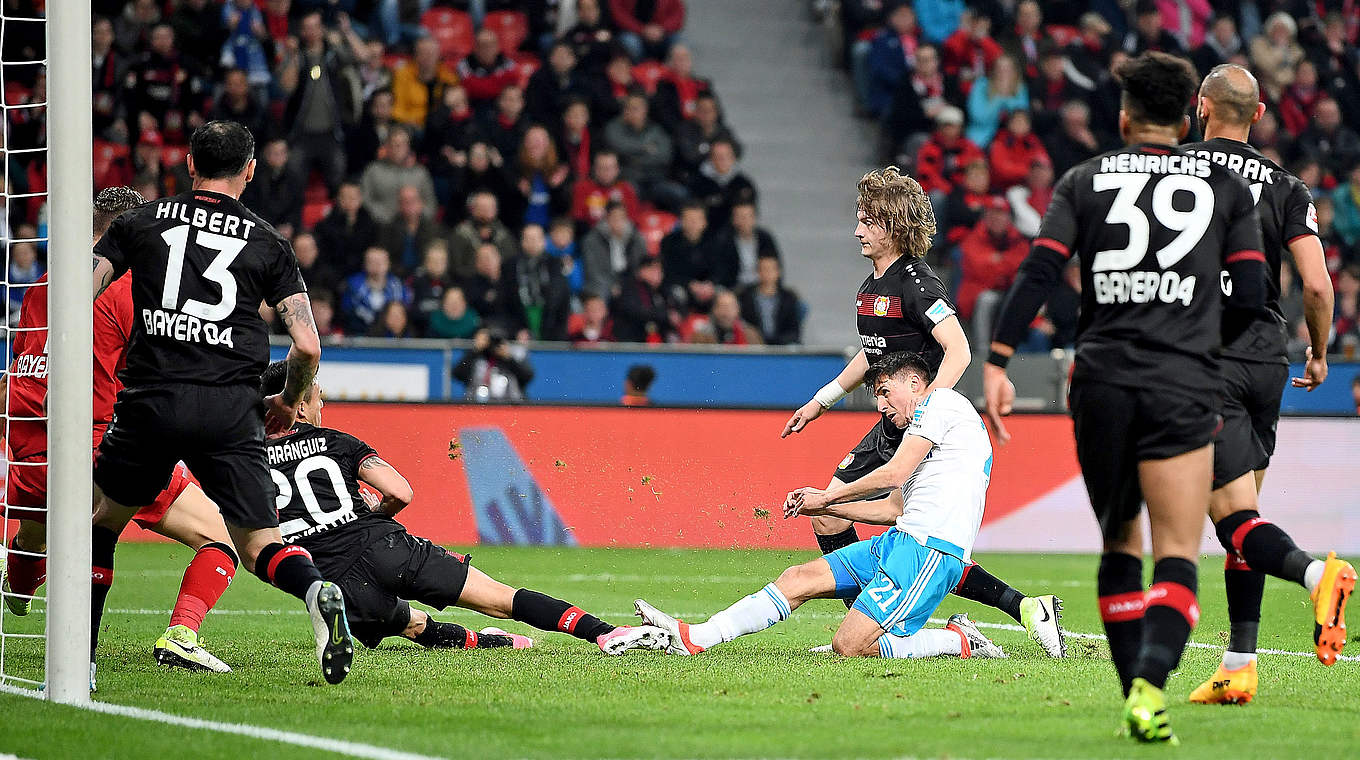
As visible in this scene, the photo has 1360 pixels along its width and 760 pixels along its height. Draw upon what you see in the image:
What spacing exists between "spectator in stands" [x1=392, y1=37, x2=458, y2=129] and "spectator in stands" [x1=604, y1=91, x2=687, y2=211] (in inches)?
71.2

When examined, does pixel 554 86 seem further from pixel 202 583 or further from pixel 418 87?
pixel 202 583

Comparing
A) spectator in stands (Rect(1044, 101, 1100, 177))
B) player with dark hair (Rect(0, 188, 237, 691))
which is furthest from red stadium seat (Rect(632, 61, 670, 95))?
player with dark hair (Rect(0, 188, 237, 691))

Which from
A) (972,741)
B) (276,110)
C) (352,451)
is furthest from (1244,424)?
(276,110)

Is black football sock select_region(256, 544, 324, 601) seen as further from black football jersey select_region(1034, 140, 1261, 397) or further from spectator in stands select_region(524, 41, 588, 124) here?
spectator in stands select_region(524, 41, 588, 124)

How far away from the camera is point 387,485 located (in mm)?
6438

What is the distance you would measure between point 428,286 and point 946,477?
30.0ft

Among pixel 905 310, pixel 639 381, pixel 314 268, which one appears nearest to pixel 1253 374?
pixel 905 310

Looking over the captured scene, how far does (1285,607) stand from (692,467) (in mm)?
4390

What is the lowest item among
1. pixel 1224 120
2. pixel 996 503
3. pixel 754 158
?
pixel 996 503

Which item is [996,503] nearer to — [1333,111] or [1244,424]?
[1244,424]

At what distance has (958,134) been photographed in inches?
722

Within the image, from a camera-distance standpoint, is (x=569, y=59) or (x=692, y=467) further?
(x=569, y=59)

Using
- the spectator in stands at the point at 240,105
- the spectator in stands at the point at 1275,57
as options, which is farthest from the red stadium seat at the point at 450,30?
the spectator in stands at the point at 1275,57

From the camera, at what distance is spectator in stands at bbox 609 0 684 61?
18.5m
